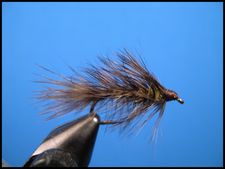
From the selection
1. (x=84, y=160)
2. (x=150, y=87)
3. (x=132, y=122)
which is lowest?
(x=84, y=160)

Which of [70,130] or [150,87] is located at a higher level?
[150,87]

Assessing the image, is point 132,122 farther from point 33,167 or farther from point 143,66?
point 33,167

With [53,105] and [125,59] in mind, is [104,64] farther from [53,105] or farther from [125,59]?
[53,105]

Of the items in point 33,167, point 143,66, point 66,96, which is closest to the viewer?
point 33,167

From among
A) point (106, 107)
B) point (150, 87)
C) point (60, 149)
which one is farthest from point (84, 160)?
point (150, 87)

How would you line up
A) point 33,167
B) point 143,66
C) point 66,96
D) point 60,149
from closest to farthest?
point 33,167 → point 60,149 → point 66,96 → point 143,66

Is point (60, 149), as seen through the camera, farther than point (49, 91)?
No
